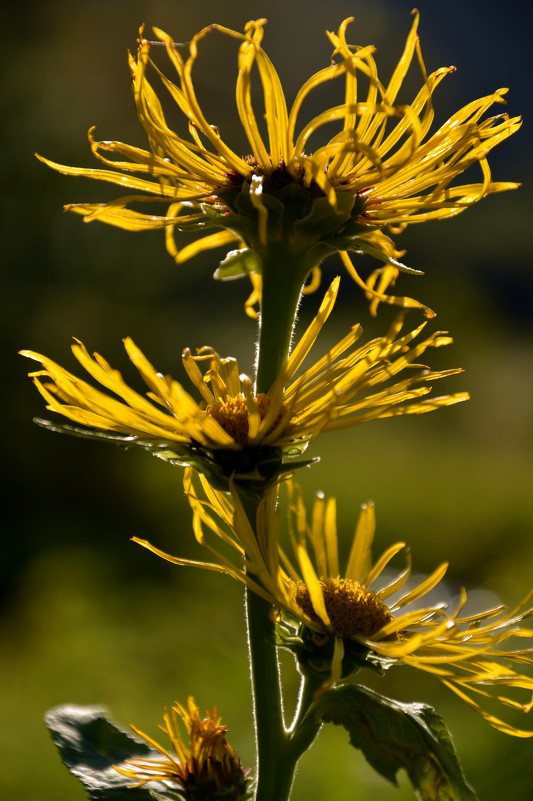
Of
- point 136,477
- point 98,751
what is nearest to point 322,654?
point 98,751

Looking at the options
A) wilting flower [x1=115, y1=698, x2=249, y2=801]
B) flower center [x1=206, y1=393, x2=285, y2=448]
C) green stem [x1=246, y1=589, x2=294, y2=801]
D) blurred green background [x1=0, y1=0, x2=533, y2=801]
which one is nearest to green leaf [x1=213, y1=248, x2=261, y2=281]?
flower center [x1=206, y1=393, x2=285, y2=448]

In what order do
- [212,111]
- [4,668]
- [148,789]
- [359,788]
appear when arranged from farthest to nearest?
[212,111] → [4,668] → [359,788] → [148,789]

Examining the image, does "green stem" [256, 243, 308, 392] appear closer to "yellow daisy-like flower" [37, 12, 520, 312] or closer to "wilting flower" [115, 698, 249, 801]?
"yellow daisy-like flower" [37, 12, 520, 312]

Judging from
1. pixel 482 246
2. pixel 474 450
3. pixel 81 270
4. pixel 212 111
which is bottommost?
pixel 474 450

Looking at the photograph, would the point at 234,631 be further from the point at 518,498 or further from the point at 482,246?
the point at 482,246

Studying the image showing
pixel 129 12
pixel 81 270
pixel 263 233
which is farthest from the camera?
pixel 129 12

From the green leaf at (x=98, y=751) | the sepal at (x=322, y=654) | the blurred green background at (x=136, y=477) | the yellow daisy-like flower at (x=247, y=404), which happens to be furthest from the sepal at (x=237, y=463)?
the blurred green background at (x=136, y=477)

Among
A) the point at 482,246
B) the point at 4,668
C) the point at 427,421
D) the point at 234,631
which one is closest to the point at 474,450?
the point at 427,421
